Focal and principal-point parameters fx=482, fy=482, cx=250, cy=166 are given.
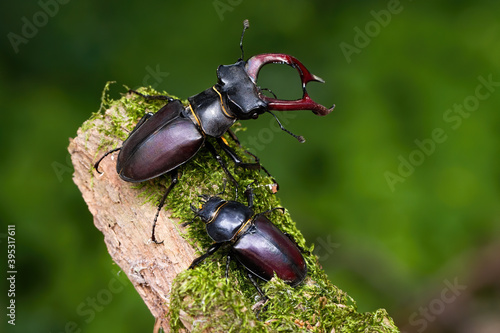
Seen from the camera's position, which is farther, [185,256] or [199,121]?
[199,121]

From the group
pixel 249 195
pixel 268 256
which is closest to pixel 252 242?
pixel 268 256

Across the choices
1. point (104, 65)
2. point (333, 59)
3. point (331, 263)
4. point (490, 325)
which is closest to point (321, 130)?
point (333, 59)

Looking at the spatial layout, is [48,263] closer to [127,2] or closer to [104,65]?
[104,65]

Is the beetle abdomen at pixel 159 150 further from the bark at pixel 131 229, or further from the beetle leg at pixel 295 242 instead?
the beetle leg at pixel 295 242

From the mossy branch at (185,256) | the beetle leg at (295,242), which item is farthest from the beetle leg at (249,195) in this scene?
the beetle leg at (295,242)

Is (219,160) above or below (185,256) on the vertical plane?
above

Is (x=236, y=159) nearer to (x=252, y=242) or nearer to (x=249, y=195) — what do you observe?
(x=249, y=195)

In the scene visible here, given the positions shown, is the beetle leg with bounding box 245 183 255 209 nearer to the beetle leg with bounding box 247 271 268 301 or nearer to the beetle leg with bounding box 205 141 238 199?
the beetle leg with bounding box 205 141 238 199
